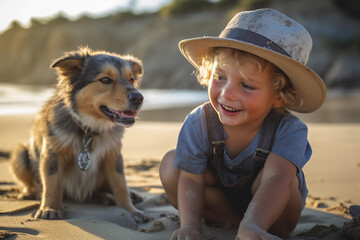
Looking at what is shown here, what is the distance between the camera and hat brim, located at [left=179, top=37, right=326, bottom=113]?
2.39 metres

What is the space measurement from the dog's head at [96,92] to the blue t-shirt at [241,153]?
113cm

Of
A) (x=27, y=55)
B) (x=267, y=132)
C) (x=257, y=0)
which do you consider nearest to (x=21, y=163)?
(x=267, y=132)

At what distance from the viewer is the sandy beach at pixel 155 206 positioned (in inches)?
105

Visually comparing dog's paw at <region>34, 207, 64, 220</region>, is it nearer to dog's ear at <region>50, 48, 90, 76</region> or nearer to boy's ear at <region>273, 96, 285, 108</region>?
dog's ear at <region>50, 48, 90, 76</region>

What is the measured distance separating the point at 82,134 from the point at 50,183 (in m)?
0.54

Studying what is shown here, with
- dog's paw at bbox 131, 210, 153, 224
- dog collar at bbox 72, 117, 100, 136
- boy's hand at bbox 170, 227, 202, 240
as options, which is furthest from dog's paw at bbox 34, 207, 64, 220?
boy's hand at bbox 170, 227, 202, 240

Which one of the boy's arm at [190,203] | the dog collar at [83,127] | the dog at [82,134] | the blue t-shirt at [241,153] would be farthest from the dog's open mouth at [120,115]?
the boy's arm at [190,203]

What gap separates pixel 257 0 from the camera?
34.6 metres

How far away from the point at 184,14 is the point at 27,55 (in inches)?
A: 891

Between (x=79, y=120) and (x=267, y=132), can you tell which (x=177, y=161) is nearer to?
(x=267, y=132)

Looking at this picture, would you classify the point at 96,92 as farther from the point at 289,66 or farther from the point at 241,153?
the point at 289,66

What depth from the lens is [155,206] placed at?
12.7ft

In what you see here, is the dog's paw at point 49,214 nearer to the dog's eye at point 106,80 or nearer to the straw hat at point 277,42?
the dog's eye at point 106,80

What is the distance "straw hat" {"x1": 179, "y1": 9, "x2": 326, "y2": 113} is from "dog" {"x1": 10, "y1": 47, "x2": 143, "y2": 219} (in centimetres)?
158
